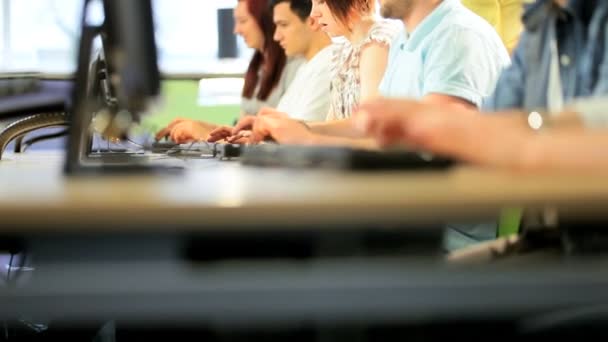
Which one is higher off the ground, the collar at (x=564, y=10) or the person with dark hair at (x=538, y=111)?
Answer: the collar at (x=564, y=10)

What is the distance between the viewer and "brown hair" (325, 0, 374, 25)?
2137 millimetres

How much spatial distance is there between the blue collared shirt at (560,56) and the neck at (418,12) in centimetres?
24

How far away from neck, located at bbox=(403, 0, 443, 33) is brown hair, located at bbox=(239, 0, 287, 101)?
1.79ft

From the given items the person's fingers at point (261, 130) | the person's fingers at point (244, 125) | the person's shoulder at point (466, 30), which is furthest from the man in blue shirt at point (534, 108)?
the person's fingers at point (244, 125)

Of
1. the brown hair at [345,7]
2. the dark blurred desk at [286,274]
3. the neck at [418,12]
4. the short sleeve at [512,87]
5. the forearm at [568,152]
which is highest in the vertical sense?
the brown hair at [345,7]

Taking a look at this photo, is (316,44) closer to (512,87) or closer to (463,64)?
(463,64)

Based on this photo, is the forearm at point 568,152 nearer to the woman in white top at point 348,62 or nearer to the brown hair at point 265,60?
the woman in white top at point 348,62

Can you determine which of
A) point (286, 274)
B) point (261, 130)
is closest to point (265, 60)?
point (261, 130)

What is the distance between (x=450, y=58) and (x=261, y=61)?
2.77ft

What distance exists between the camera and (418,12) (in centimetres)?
198

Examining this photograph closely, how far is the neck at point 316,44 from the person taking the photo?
2.28 metres

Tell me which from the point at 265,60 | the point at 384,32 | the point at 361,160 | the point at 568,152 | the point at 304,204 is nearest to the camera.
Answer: the point at 304,204

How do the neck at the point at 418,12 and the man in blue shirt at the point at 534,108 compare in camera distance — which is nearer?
the man in blue shirt at the point at 534,108

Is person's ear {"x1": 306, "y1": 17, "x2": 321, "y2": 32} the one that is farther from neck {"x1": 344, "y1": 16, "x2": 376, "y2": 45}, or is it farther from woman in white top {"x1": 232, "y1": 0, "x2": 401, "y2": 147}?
neck {"x1": 344, "y1": 16, "x2": 376, "y2": 45}
